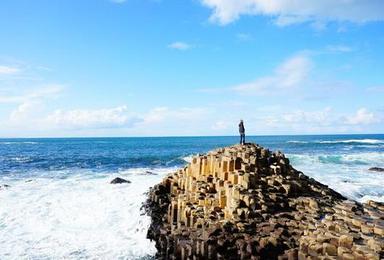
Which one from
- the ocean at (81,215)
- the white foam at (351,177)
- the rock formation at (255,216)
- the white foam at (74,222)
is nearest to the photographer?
the rock formation at (255,216)

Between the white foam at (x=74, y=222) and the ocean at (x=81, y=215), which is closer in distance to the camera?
the white foam at (x=74, y=222)

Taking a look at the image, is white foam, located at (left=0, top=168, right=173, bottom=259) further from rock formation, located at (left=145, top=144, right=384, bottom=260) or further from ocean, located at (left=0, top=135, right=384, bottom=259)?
rock formation, located at (left=145, top=144, right=384, bottom=260)

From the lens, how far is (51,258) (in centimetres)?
1313

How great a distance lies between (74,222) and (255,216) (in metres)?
8.16

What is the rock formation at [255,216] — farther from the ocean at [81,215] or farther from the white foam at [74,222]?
the ocean at [81,215]

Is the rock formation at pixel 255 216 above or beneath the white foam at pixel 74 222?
above

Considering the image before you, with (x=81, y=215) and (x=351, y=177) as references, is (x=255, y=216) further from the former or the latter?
(x=351, y=177)

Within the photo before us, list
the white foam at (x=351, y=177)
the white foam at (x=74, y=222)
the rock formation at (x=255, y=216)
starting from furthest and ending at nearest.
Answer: the white foam at (x=351, y=177)
the white foam at (x=74, y=222)
the rock formation at (x=255, y=216)

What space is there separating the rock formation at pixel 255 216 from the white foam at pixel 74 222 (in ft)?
3.38

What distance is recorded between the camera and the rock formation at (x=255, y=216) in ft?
32.8

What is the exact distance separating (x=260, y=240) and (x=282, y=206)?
2249 mm

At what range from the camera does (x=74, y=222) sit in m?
17.0

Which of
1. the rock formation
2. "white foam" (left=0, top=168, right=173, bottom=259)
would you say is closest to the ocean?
"white foam" (left=0, top=168, right=173, bottom=259)

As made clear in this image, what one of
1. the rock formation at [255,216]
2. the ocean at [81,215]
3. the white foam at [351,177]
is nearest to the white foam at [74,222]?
the ocean at [81,215]
